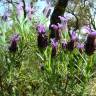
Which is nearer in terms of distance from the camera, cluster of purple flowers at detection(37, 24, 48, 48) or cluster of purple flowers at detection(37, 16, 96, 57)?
cluster of purple flowers at detection(37, 16, 96, 57)

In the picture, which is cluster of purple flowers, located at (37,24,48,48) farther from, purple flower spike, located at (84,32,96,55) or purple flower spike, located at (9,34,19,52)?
purple flower spike, located at (84,32,96,55)

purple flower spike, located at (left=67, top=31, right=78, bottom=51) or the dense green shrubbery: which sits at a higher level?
purple flower spike, located at (left=67, top=31, right=78, bottom=51)

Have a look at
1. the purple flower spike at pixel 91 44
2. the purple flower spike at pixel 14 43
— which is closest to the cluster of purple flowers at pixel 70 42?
the purple flower spike at pixel 91 44

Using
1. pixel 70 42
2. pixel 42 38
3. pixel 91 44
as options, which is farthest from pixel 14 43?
pixel 91 44

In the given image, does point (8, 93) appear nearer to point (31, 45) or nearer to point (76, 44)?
point (31, 45)

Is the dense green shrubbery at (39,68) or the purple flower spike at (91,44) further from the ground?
the purple flower spike at (91,44)

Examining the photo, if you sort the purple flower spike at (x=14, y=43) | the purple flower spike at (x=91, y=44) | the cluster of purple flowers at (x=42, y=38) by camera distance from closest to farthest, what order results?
the purple flower spike at (x=91, y=44), the cluster of purple flowers at (x=42, y=38), the purple flower spike at (x=14, y=43)

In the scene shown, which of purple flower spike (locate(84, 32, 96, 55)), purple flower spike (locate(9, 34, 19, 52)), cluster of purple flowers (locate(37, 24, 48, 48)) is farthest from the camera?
purple flower spike (locate(9, 34, 19, 52))

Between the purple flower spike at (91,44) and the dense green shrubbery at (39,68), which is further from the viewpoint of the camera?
the dense green shrubbery at (39,68)

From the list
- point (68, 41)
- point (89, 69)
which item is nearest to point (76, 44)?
point (68, 41)

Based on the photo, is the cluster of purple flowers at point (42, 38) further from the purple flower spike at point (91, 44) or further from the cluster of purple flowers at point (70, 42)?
the purple flower spike at point (91, 44)

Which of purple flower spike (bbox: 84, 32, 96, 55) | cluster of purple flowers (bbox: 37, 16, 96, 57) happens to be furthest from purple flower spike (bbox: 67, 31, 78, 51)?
purple flower spike (bbox: 84, 32, 96, 55)

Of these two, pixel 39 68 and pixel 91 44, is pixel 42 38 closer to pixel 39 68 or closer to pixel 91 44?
pixel 91 44

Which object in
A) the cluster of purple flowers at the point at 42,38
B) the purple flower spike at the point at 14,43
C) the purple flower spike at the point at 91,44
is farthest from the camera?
the purple flower spike at the point at 14,43
